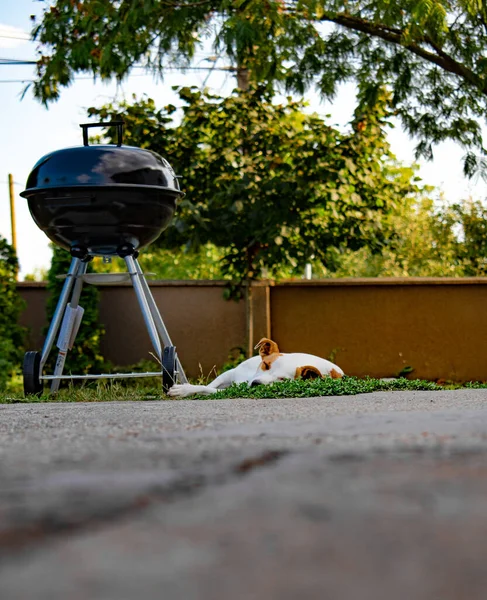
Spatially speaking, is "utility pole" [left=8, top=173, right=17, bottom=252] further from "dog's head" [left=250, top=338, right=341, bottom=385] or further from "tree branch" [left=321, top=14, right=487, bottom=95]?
"dog's head" [left=250, top=338, right=341, bottom=385]

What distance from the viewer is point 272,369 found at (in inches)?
239

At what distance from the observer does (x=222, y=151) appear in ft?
30.2

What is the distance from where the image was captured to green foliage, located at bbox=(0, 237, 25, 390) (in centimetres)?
868

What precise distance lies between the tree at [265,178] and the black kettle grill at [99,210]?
2.20 m

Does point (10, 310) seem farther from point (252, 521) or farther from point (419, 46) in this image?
point (252, 521)

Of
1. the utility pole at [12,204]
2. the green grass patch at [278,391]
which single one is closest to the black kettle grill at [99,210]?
the green grass patch at [278,391]

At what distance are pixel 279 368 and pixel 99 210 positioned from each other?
1787 millimetres

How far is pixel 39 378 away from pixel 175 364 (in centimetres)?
103

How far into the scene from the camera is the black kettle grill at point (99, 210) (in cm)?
609

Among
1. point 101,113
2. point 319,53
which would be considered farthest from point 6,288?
point 319,53

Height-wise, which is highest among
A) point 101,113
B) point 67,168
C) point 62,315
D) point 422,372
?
point 101,113

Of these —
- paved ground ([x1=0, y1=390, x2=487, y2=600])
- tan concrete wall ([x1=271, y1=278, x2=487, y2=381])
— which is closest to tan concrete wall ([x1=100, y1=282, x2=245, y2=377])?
tan concrete wall ([x1=271, y1=278, x2=487, y2=381])

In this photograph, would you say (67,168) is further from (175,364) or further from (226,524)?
(226,524)

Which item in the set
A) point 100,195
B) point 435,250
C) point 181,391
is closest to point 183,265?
point 435,250
